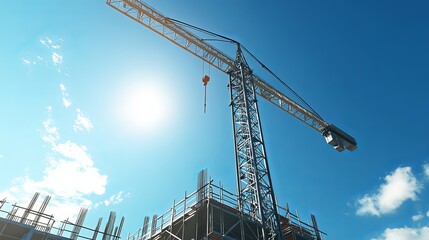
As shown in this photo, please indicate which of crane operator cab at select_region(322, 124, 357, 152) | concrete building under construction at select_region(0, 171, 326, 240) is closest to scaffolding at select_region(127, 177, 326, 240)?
concrete building under construction at select_region(0, 171, 326, 240)

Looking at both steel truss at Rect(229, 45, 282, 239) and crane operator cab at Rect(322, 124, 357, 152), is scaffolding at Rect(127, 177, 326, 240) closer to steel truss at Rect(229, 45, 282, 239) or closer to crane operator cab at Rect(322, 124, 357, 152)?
steel truss at Rect(229, 45, 282, 239)

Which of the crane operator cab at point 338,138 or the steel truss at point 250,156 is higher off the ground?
the crane operator cab at point 338,138

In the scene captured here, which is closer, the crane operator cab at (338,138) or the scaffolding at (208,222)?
the scaffolding at (208,222)

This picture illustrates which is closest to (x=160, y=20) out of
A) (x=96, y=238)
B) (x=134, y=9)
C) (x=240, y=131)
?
(x=134, y=9)

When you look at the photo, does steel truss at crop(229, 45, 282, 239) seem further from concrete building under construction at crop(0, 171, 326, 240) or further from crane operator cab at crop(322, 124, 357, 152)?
crane operator cab at crop(322, 124, 357, 152)

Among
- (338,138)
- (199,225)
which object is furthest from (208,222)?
(338,138)

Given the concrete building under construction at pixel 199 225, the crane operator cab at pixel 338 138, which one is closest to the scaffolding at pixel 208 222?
the concrete building under construction at pixel 199 225

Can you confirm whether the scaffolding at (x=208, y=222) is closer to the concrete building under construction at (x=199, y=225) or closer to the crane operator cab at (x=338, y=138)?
the concrete building under construction at (x=199, y=225)

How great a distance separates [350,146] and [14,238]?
34072mm

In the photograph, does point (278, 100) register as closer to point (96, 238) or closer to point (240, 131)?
point (240, 131)

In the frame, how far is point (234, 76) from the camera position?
31094 millimetres

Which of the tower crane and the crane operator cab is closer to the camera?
the tower crane

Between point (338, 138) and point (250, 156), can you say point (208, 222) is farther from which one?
point (338, 138)

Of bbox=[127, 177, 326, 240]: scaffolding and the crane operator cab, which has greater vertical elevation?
the crane operator cab
